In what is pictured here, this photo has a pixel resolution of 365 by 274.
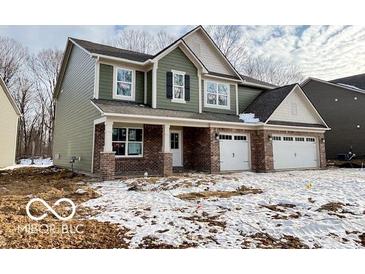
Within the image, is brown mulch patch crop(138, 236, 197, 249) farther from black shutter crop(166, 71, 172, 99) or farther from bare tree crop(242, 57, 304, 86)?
bare tree crop(242, 57, 304, 86)

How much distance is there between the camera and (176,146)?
11.4 meters

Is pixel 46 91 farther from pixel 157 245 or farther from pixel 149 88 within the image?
pixel 157 245

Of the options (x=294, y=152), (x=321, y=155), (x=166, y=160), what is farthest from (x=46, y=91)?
(x=321, y=155)

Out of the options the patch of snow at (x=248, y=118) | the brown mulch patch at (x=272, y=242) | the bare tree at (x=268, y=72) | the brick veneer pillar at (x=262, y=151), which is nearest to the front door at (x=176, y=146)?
the patch of snow at (x=248, y=118)

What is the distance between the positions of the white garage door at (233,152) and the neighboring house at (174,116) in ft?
0.14

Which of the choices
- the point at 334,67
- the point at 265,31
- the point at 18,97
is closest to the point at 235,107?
the point at 334,67

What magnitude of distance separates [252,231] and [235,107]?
9787 mm

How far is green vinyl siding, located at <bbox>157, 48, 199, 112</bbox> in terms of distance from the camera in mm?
10470

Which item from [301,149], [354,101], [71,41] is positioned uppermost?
[71,41]

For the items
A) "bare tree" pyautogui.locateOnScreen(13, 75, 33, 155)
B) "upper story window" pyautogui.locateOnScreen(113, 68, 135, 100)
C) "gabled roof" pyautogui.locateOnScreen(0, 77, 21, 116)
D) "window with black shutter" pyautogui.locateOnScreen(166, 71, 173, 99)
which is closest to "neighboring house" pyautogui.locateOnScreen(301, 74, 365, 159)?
"window with black shutter" pyautogui.locateOnScreen(166, 71, 173, 99)

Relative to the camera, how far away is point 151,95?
10469mm

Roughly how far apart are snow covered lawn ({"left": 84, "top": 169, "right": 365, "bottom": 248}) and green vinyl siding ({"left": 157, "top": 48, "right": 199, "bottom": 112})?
434cm

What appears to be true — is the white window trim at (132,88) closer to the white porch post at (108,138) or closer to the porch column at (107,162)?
the white porch post at (108,138)

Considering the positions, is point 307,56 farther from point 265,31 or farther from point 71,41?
point 71,41
